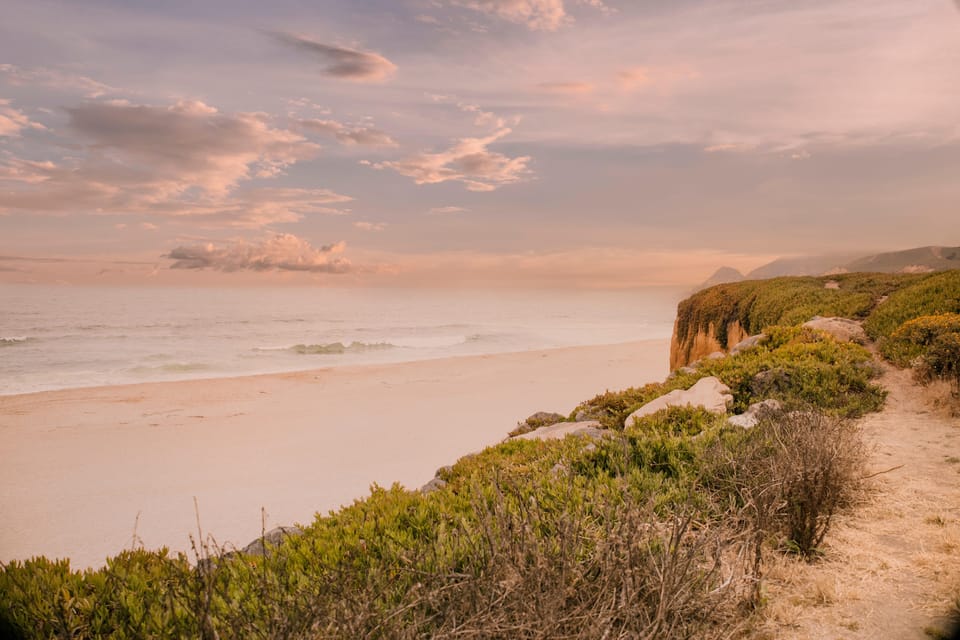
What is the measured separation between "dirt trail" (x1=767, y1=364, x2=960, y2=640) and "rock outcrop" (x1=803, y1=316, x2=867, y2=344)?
21.4 feet

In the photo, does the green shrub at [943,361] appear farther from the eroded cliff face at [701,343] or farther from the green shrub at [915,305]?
the eroded cliff face at [701,343]

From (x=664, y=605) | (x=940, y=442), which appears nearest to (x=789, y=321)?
(x=940, y=442)

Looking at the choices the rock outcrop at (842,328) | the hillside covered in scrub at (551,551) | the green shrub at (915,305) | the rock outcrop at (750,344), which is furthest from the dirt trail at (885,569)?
the green shrub at (915,305)

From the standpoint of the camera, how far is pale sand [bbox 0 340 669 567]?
389 inches

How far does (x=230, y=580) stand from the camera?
3.60 metres

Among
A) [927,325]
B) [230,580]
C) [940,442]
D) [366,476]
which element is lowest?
[366,476]

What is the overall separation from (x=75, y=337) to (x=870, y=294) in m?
48.6

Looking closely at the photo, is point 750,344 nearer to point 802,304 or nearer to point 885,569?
point 802,304

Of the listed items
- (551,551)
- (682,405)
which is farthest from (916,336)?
(551,551)

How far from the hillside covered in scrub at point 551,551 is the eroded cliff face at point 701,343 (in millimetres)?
9081

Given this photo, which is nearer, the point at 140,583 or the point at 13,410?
the point at 140,583

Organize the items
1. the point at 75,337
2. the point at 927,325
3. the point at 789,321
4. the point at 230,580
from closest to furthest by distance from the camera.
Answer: the point at 230,580
the point at 927,325
the point at 789,321
the point at 75,337

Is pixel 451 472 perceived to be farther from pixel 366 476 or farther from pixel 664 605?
pixel 366 476

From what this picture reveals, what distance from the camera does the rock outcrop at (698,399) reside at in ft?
27.0
